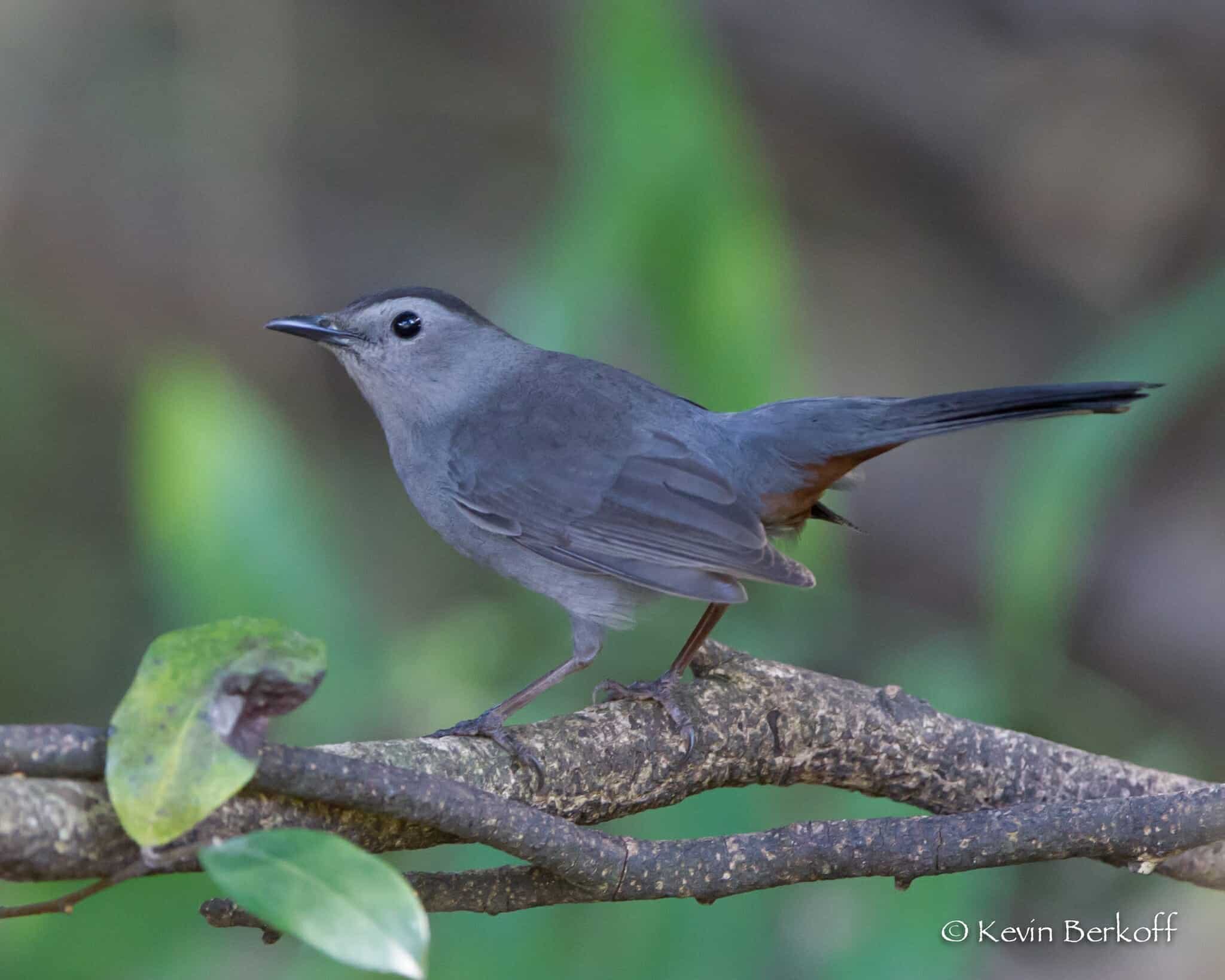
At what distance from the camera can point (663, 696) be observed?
281cm

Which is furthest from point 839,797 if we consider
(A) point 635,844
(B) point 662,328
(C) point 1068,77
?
(C) point 1068,77

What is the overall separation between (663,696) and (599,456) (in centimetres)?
76

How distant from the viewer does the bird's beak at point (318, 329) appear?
3434mm

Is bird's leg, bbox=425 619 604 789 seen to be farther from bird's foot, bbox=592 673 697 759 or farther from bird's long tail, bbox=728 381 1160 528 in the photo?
bird's long tail, bbox=728 381 1160 528

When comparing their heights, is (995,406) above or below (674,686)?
above

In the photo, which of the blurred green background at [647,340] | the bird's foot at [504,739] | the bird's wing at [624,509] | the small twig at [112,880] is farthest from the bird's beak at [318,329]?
the small twig at [112,880]

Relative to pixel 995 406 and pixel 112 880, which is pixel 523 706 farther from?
pixel 112 880

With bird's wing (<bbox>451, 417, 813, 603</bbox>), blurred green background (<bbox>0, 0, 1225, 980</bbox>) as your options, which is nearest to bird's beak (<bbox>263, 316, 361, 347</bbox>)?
bird's wing (<bbox>451, 417, 813, 603</bbox>)

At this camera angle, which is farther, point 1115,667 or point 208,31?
point 208,31

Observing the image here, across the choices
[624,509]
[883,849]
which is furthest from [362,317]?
[883,849]

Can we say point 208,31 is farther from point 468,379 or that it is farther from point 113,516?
point 468,379

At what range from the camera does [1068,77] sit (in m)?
6.73

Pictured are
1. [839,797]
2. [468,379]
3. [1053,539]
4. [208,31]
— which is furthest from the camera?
[208,31]

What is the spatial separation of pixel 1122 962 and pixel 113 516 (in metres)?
5.27
